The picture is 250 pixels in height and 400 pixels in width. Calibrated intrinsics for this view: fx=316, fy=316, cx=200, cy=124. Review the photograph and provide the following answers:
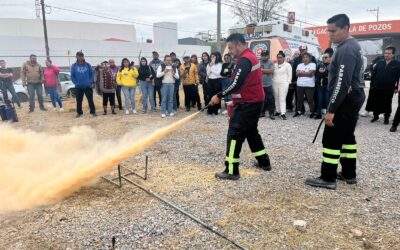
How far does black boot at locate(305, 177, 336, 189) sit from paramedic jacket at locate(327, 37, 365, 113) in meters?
1.00

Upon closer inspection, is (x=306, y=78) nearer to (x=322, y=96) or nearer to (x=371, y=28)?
(x=322, y=96)

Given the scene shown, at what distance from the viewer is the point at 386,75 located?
843 cm

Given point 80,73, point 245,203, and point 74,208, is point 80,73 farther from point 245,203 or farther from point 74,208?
point 245,203

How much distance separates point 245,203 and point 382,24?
35925 millimetres

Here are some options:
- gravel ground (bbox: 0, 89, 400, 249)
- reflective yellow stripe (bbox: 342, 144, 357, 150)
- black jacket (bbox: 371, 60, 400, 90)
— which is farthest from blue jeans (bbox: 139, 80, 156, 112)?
reflective yellow stripe (bbox: 342, 144, 357, 150)

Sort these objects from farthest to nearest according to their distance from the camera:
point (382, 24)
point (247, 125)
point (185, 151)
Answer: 1. point (382, 24)
2. point (185, 151)
3. point (247, 125)

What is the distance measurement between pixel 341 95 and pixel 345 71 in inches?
11.5

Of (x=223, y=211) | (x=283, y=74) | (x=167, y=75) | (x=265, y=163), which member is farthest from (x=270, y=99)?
(x=223, y=211)

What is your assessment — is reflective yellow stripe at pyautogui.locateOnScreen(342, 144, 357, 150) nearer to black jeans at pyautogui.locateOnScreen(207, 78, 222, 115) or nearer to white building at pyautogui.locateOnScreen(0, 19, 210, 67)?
black jeans at pyautogui.locateOnScreen(207, 78, 222, 115)

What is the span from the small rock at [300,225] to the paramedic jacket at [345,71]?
1.48 m

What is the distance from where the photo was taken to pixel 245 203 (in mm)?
3887

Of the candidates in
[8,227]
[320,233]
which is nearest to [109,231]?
[8,227]

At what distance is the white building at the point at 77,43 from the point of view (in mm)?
24547

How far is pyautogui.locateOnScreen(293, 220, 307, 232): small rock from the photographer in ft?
10.8
